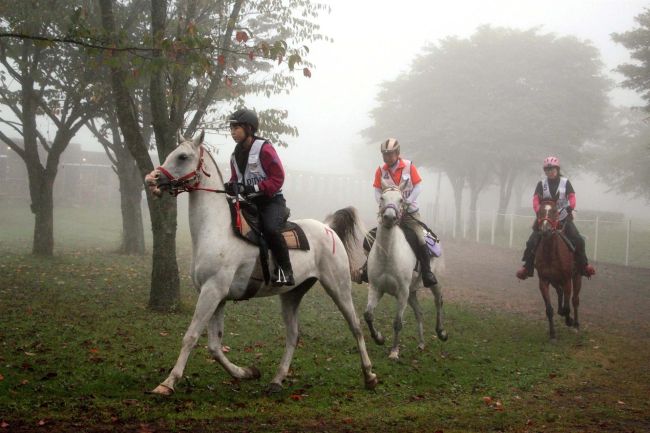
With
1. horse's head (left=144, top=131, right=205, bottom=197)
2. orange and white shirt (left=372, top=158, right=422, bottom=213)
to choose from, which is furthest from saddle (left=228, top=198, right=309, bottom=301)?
orange and white shirt (left=372, top=158, right=422, bottom=213)

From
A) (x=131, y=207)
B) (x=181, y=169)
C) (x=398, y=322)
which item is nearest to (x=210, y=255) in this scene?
(x=181, y=169)

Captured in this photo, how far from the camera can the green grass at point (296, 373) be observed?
669cm

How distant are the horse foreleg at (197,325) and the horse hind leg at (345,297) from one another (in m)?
1.77

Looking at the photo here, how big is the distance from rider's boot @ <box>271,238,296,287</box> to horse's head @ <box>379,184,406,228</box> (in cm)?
270

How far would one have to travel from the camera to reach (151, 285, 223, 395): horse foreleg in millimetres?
Answer: 6837

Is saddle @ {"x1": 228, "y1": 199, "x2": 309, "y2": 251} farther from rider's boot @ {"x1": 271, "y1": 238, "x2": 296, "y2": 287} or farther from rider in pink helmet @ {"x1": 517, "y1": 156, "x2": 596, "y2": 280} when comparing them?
rider in pink helmet @ {"x1": 517, "y1": 156, "x2": 596, "y2": 280}

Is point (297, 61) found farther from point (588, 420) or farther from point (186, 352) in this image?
point (588, 420)

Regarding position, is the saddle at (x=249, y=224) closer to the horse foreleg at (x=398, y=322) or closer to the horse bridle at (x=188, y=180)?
the horse bridle at (x=188, y=180)

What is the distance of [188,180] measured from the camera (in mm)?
7234

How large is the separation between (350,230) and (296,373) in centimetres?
223

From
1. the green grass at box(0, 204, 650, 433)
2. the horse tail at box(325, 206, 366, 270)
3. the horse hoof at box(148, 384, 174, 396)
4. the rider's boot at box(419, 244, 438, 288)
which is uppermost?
the horse tail at box(325, 206, 366, 270)

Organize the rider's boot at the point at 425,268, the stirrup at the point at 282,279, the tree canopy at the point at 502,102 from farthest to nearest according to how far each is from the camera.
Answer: the tree canopy at the point at 502,102 → the rider's boot at the point at 425,268 → the stirrup at the point at 282,279

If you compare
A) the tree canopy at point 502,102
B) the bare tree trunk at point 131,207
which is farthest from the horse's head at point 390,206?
the tree canopy at point 502,102

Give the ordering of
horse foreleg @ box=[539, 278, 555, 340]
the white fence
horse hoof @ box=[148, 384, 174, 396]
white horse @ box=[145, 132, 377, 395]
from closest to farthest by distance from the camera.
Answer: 1. horse hoof @ box=[148, 384, 174, 396]
2. white horse @ box=[145, 132, 377, 395]
3. horse foreleg @ box=[539, 278, 555, 340]
4. the white fence
